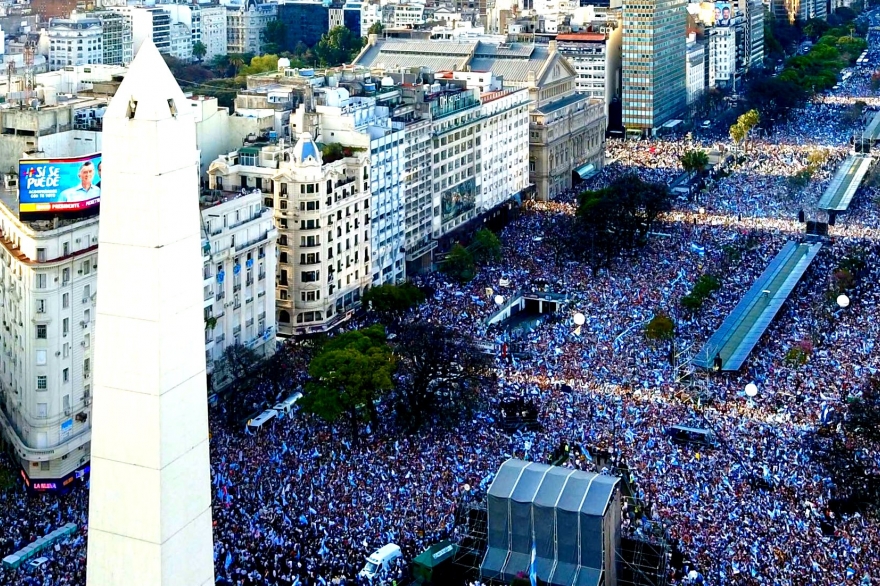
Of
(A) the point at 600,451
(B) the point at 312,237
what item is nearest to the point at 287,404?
(A) the point at 600,451

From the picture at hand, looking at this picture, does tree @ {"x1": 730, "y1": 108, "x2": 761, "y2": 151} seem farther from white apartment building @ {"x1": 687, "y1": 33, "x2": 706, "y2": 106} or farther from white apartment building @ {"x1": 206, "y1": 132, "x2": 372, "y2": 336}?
white apartment building @ {"x1": 206, "y1": 132, "x2": 372, "y2": 336}

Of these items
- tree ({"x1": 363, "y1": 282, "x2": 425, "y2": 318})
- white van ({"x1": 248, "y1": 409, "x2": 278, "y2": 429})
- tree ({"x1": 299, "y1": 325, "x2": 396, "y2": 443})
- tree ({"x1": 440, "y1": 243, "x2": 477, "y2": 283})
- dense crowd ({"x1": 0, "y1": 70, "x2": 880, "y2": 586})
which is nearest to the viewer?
dense crowd ({"x1": 0, "y1": 70, "x2": 880, "y2": 586})

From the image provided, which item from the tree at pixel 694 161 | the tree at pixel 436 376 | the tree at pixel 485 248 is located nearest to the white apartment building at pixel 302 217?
the tree at pixel 436 376

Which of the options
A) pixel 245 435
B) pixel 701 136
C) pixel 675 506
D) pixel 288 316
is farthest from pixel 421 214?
pixel 701 136

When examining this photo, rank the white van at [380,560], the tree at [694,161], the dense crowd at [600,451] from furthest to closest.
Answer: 1. the tree at [694,161]
2. the dense crowd at [600,451]
3. the white van at [380,560]

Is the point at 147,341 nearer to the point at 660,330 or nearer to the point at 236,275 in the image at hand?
the point at 236,275

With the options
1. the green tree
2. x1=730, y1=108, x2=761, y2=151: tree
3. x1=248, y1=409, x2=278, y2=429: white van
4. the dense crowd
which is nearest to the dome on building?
the dense crowd

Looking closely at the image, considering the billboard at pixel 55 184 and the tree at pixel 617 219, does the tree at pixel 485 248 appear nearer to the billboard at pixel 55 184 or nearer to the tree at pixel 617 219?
the tree at pixel 617 219
